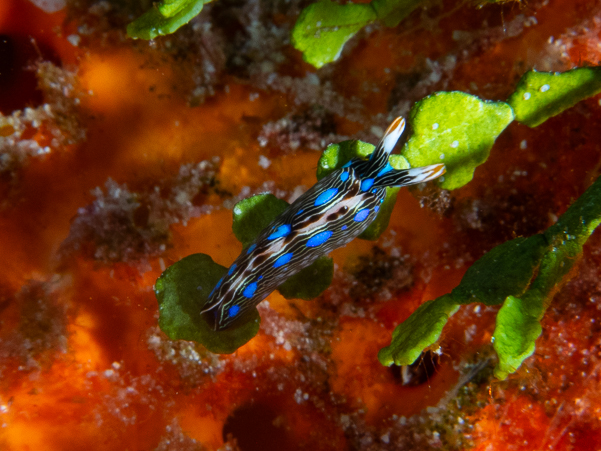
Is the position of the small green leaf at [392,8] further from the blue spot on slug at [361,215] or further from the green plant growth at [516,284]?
the green plant growth at [516,284]

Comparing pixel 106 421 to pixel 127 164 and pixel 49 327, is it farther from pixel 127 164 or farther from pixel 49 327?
pixel 127 164

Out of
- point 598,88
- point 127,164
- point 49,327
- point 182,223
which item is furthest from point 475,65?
point 49,327

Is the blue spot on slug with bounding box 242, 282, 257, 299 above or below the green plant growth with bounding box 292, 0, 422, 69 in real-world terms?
below

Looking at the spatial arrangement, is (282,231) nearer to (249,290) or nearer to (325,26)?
(249,290)

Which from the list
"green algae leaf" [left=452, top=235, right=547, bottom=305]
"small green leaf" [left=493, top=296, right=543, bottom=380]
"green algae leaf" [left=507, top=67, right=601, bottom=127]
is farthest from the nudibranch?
"small green leaf" [left=493, top=296, right=543, bottom=380]

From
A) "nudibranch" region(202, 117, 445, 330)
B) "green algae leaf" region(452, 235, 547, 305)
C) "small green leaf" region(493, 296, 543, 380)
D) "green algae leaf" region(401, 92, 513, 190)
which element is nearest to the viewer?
"small green leaf" region(493, 296, 543, 380)

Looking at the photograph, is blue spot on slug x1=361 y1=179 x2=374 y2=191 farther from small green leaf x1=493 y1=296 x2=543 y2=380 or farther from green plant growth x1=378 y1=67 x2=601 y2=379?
small green leaf x1=493 y1=296 x2=543 y2=380
